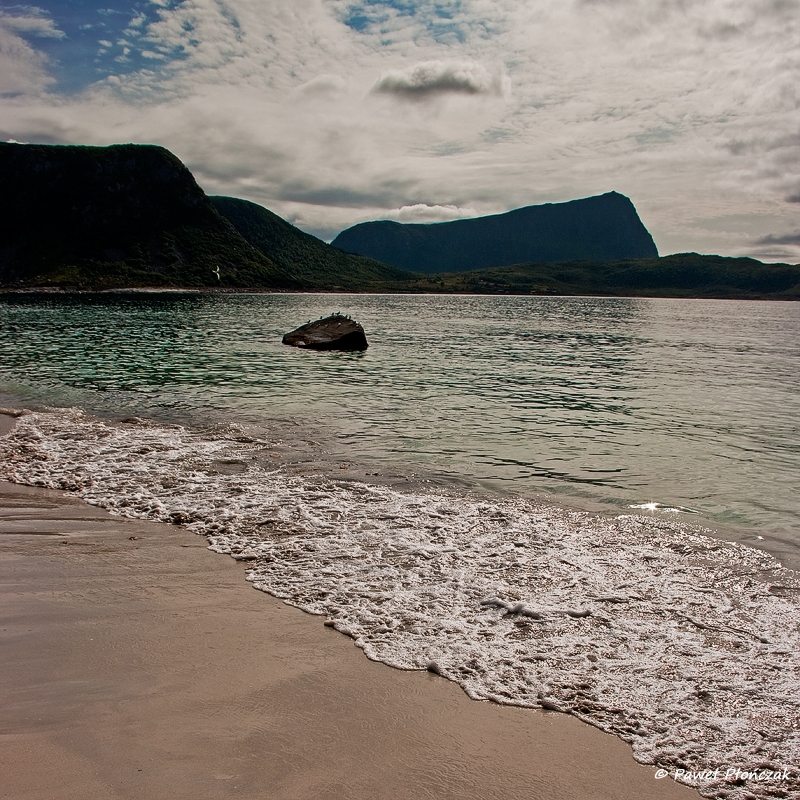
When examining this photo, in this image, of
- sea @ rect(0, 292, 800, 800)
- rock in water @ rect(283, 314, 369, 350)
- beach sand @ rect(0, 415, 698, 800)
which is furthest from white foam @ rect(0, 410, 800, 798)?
rock in water @ rect(283, 314, 369, 350)

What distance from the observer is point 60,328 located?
4806 cm

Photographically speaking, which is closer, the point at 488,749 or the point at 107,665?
the point at 488,749

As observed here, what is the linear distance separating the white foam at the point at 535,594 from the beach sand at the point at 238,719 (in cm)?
37

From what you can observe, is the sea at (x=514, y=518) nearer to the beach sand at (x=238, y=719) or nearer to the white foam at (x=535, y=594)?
the white foam at (x=535, y=594)

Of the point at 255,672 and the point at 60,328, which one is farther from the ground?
the point at 60,328

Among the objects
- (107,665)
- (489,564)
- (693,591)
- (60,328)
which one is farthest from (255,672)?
(60,328)

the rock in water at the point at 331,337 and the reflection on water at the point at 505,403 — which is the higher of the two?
the rock in water at the point at 331,337

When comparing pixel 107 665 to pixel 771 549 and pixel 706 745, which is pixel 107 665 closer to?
pixel 706 745

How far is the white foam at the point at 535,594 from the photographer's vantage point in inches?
197

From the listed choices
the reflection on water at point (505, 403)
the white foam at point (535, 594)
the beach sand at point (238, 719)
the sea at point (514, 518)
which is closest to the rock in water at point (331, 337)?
the reflection on water at point (505, 403)

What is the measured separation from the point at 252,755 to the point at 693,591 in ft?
18.6

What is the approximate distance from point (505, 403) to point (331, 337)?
21.7 meters

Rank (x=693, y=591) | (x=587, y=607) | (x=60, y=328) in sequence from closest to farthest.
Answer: (x=587, y=607)
(x=693, y=591)
(x=60, y=328)

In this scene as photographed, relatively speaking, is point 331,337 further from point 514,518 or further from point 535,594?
point 535,594
